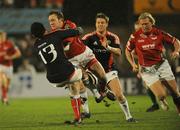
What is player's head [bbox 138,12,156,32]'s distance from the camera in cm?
1215

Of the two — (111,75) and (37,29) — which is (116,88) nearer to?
(111,75)

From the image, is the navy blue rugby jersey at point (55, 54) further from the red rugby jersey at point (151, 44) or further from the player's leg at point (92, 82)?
the player's leg at point (92, 82)

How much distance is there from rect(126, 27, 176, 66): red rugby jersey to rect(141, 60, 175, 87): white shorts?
128 millimetres

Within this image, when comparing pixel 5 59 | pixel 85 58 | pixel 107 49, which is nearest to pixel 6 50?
pixel 5 59

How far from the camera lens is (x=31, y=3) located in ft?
86.6

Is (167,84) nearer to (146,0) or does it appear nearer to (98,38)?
(98,38)

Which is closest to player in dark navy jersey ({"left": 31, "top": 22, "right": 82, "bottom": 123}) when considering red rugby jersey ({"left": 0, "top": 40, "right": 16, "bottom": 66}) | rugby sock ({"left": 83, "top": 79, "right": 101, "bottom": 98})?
rugby sock ({"left": 83, "top": 79, "right": 101, "bottom": 98})

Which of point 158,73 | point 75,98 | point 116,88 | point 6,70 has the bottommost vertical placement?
point 75,98

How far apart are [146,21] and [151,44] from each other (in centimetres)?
54

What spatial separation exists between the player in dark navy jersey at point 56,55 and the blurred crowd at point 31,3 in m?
15.1

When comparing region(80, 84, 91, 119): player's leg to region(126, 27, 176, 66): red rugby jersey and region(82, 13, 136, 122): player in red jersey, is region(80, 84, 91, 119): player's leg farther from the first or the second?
region(126, 27, 176, 66): red rugby jersey

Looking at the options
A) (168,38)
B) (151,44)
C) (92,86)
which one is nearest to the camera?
(168,38)

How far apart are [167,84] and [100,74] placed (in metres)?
1.38

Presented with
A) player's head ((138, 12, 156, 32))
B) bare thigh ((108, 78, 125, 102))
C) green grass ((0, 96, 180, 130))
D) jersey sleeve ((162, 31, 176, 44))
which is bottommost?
green grass ((0, 96, 180, 130))
